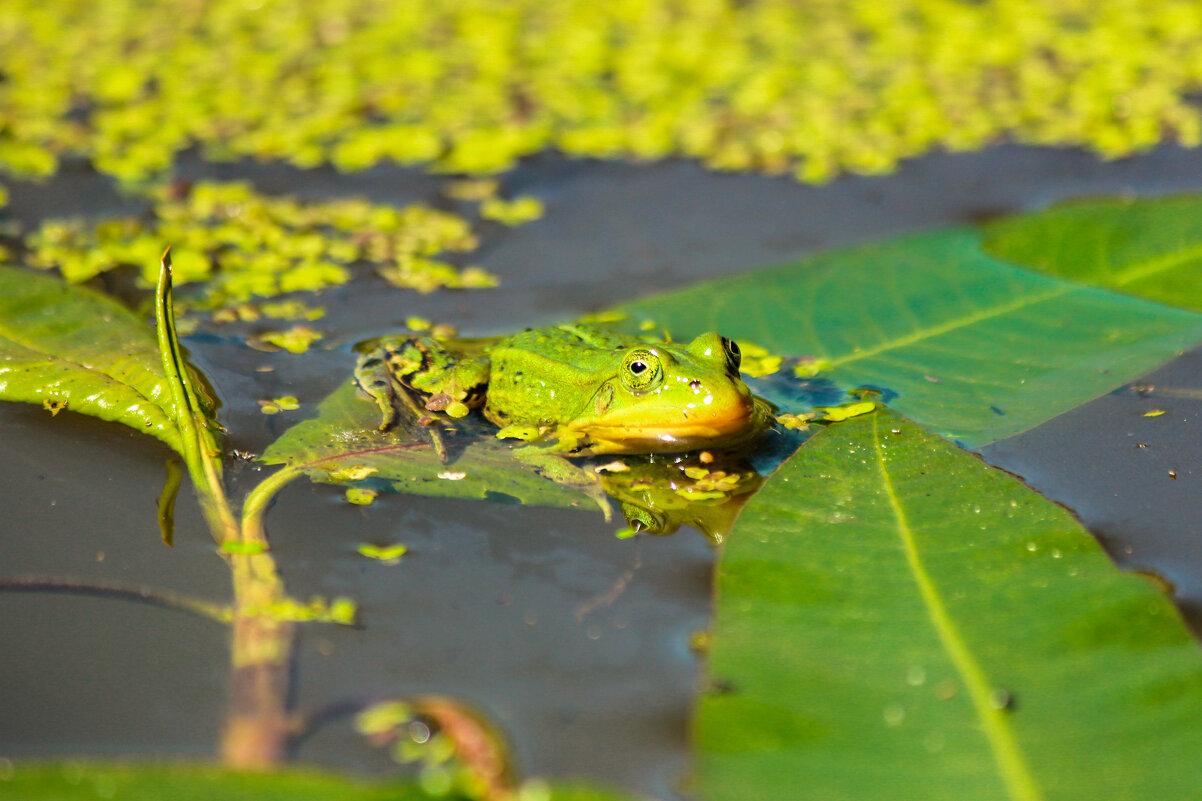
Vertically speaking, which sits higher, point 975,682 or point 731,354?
point 731,354

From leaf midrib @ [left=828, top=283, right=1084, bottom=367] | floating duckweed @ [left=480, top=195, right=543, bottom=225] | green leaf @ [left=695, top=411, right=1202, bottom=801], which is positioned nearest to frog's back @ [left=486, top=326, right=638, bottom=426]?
leaf midrib @ [left=828, top=283, right=1084, bottom=367]

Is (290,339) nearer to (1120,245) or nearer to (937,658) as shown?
(937,658)

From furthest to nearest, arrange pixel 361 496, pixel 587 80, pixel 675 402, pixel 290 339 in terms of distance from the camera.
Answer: pixel 587 80
pixel 290 339
pixel 675 402
pixel 361 496

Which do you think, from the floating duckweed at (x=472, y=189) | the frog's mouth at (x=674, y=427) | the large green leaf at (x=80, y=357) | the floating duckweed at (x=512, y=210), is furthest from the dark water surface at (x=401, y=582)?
the floating duckweed at (x=472, y=189)

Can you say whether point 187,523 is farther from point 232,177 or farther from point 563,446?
point 232,177

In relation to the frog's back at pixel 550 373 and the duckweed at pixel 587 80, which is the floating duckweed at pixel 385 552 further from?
the duckweed at pixel 587 80

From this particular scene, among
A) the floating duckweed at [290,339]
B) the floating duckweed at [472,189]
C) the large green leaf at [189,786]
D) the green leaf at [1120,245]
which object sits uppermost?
the green leaf at [1120,245]

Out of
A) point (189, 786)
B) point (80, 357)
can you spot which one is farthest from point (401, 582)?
point (80, 357)

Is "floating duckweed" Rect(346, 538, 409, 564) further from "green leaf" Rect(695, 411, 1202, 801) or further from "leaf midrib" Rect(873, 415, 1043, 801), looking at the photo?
"leaf midrib" Rect(873, 415, 1043, 801)
